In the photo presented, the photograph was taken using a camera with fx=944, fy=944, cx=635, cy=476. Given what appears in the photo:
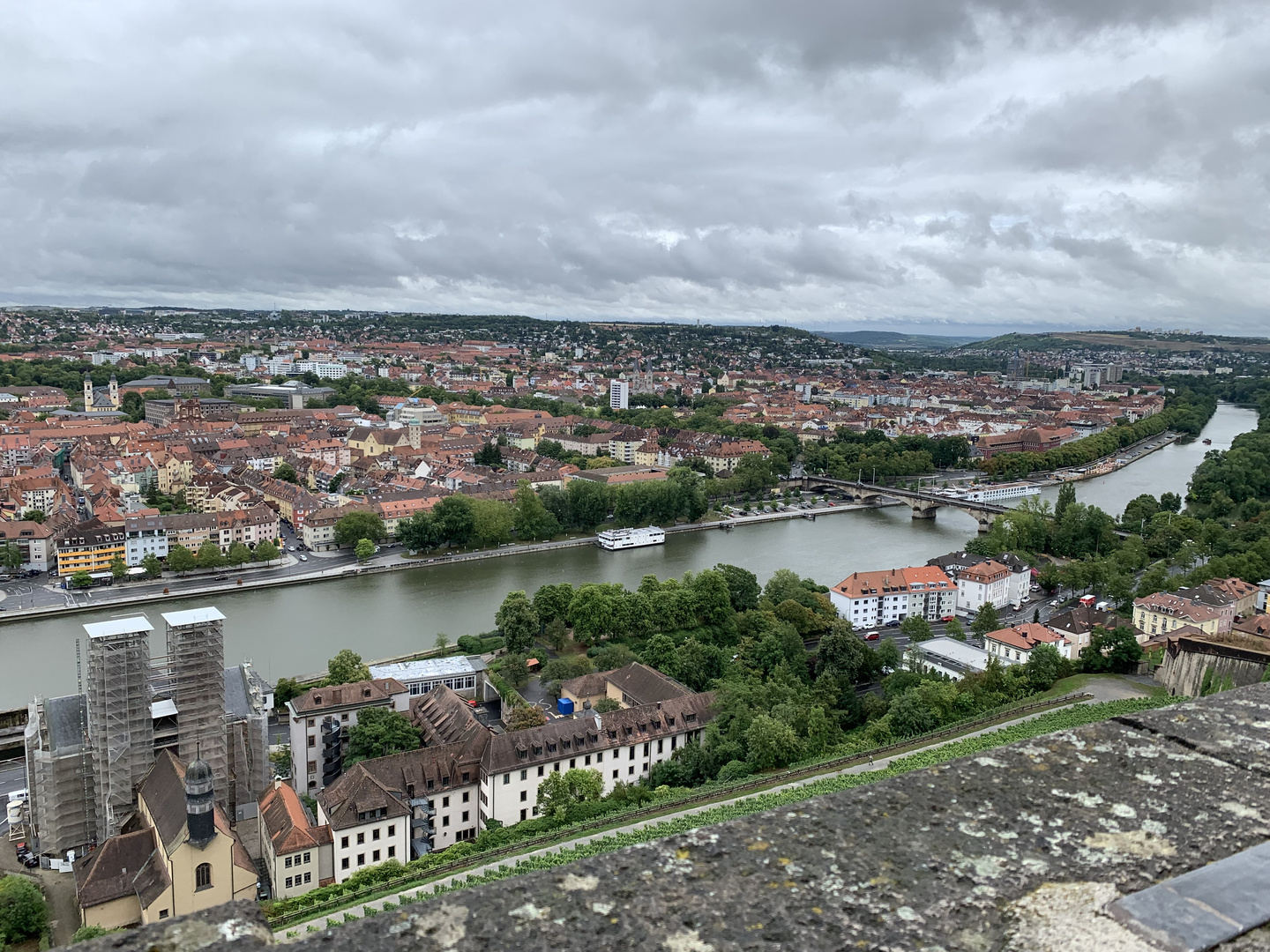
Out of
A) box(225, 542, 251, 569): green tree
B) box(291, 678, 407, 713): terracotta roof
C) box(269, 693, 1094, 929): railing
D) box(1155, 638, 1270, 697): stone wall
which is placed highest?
box(1155, 638, 1270, 697): stone wall

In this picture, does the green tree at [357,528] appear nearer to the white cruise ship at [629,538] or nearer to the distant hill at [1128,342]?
Answer: the white cruise ship at [629,538]

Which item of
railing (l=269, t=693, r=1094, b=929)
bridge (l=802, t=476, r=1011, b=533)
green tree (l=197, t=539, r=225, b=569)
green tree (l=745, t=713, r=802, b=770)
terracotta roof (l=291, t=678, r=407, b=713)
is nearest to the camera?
railing (l=269, t=693, r=1094, b=929)

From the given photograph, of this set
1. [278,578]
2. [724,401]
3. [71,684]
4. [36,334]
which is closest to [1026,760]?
[71,684]

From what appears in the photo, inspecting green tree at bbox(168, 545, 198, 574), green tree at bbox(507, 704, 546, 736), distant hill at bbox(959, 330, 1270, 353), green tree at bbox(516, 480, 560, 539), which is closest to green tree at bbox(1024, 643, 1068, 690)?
green tree at bbox(507, 704, 546, 736)

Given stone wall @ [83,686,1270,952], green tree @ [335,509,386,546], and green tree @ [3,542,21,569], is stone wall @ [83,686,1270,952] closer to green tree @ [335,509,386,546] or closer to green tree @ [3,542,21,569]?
green tree @ [335,509,386,546]

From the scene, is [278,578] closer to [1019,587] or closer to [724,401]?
[1019,587]

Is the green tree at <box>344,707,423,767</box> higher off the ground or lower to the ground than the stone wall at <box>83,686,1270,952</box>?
lower
